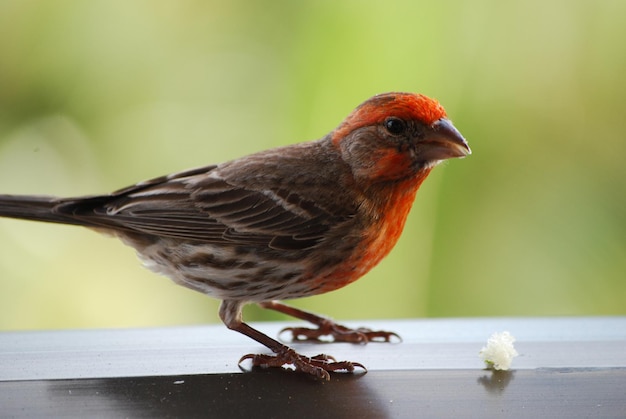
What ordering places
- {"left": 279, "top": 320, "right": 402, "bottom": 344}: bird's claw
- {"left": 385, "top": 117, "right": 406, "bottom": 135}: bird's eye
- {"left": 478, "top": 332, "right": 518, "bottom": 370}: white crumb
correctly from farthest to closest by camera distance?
{"left": 279, "top": 320, "right": 402, "bottom": 344}: bird's claw
{"left": 385, "top": 117, "right": 406, "bottom": 135}: bird's eye
{"left": 478, "top": 332, "right": 518, "bottom": 370}: white crumb

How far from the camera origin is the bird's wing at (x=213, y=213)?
3.11 metres

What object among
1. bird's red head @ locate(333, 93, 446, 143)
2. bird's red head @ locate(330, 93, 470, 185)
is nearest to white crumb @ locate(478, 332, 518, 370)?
bird's red head @ locate(330, 93, 470, 185)

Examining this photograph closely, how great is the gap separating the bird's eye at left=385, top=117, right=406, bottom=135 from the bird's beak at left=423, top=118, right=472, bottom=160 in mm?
94

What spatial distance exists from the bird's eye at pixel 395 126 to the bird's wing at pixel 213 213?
29 cm

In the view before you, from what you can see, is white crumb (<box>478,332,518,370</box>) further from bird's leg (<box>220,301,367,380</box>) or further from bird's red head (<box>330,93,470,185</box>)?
bird's red head (<box>330,93,470,185</box>)

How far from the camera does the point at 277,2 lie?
3971 millimetres

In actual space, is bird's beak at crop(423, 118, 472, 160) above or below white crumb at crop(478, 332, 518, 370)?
above

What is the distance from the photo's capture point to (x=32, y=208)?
10.5ft

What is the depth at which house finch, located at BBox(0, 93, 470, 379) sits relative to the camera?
10.0 feet

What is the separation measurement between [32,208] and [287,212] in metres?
0.83

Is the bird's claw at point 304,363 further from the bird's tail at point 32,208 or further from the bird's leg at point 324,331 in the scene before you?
the bird's tail at point 32,208

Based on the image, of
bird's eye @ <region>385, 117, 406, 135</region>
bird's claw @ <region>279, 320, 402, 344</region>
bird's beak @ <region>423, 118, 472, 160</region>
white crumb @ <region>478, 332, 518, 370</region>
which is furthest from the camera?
bird's claw @ <region>279, 320, 402, 344</region>

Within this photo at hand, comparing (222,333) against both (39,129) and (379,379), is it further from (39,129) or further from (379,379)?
(39,129)

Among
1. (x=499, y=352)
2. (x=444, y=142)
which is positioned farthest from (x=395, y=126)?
(x=499, y=352)
